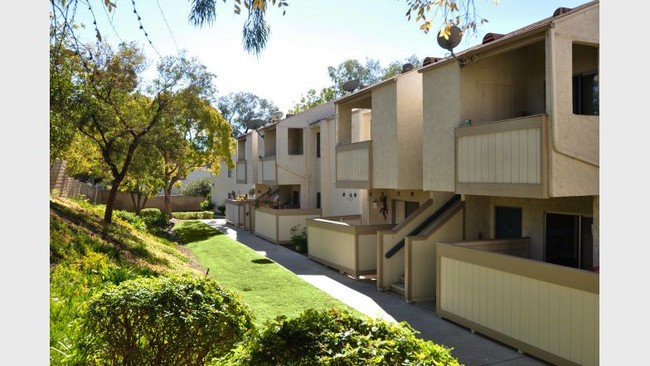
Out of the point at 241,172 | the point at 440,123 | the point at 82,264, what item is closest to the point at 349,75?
the point at 241,172

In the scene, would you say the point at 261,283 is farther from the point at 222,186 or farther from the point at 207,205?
the point at 207,205

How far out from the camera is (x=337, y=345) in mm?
4094

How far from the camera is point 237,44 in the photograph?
18.2ft

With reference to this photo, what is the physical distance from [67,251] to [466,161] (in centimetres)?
965

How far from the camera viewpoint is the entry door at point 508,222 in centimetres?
1334

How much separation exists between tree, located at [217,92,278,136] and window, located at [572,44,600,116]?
210 ft

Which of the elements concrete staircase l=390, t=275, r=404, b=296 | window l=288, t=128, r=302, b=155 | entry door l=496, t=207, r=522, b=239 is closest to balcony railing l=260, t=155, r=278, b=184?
window l=288, t=128, r=302, b=155

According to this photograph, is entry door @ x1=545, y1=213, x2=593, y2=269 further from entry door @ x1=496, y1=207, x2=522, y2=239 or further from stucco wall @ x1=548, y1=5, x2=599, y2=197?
stucco wall @ x1=548, y1=5, x2=599, y2=197

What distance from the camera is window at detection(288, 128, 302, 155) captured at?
102 ft

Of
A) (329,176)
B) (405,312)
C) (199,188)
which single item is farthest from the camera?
(199,188)

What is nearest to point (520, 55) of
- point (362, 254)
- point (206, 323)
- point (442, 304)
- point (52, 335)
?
point (442, 304)

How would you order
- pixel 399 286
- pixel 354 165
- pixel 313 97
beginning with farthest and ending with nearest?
pixel 313 97 → pixel 354 165 → pixel 399 286

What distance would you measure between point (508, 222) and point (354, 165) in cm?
609

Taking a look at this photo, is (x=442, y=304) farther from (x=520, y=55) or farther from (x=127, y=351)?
(x=127, y=351)
